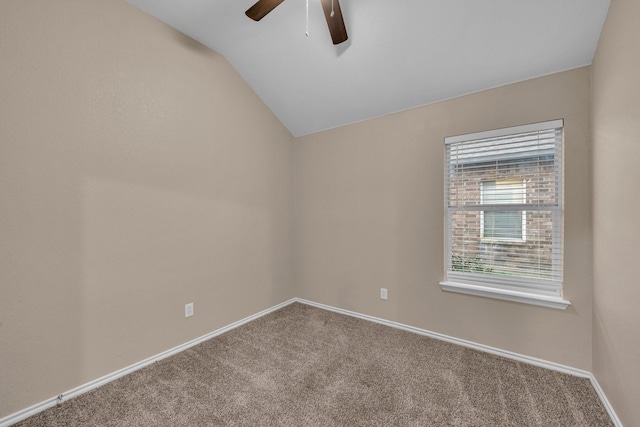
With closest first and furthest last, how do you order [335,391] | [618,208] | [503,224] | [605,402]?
[618,208], [605,402], [335,391], [503,224]

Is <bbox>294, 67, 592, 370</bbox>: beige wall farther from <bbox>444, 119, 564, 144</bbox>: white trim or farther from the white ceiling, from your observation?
the white ceiling

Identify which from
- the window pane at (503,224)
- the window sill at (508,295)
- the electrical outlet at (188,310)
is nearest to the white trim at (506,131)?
the window pane at (503,224)

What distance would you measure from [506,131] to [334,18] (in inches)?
63.8

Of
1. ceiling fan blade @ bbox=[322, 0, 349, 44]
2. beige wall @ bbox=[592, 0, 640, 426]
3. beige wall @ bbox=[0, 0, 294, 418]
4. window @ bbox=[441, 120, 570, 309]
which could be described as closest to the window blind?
window @ bbox=[441, 120, 570, 309]

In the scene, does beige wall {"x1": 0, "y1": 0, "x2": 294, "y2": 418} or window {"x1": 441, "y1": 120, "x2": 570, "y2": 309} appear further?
window {"x1": 441, "y1": 120, "x2": 570, "y2": 309}

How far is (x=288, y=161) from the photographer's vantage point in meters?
3.43

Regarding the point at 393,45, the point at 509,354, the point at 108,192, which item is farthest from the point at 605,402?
the point at 108,192

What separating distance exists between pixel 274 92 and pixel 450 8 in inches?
69.9

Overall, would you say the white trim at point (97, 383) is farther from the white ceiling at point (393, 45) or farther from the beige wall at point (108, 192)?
the white ceiling at point (393, 45)

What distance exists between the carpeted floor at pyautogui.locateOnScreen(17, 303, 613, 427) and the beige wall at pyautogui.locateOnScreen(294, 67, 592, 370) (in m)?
0.29

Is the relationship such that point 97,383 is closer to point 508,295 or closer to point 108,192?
point 108,192

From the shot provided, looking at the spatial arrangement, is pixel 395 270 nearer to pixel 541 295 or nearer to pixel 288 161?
pixel 541 295

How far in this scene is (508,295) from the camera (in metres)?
2.11

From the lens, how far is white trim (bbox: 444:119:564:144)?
1968 mm
